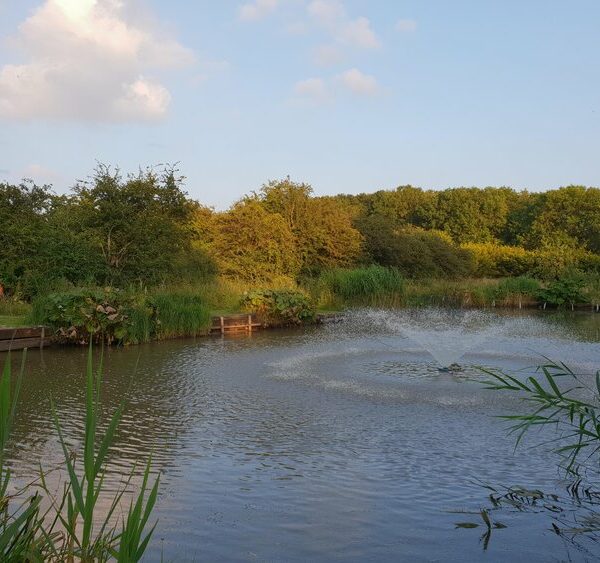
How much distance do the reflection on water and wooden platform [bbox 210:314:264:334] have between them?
506cm

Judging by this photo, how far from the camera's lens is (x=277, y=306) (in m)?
20.6

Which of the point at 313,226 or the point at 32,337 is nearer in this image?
the point at 32,337

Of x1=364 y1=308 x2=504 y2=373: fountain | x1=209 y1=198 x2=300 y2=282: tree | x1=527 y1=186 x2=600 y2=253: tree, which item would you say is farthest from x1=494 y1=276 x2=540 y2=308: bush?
x1=527 y1=186 x2=600 y2=253: tree

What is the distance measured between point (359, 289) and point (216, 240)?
7.07 metres

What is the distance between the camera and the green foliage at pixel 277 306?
20.6 meters

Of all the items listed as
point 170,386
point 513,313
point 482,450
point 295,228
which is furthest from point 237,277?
point 482,450

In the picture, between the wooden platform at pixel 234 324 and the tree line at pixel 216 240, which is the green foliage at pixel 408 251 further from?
the wooden platform at pixel 234 324

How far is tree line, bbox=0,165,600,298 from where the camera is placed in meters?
19.6

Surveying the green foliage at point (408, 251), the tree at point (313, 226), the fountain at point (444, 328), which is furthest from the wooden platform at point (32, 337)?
the green foliage at point (408, 251)

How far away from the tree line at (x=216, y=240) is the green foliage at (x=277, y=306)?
2.91 metres

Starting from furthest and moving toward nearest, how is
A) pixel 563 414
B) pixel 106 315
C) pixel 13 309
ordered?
pixel 13 309 → pixel 106 315 → pixel 563 414

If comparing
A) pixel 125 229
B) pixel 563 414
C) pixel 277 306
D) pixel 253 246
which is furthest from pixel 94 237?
pixel 563 414

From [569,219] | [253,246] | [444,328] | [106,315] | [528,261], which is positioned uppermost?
[569,219]

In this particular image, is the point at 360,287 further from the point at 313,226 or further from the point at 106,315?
the point at 106,315
